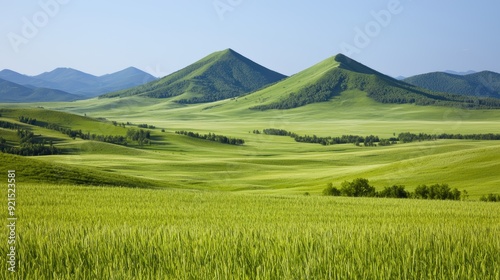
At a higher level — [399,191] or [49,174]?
[49,174]

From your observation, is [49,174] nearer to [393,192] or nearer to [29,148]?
[393,192]

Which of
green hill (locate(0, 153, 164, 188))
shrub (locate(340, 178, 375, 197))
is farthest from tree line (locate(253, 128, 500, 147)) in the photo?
green hill (locate(0, 153, 164, 188))

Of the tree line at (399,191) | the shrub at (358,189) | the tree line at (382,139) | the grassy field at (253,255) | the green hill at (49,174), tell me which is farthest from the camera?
the tree line at (382,139)

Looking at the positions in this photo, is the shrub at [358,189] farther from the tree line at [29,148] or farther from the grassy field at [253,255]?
the tree line at [29,148]

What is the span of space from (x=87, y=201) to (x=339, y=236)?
1664cm

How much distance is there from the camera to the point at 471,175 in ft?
198

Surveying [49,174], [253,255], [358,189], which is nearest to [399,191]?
[358,189]

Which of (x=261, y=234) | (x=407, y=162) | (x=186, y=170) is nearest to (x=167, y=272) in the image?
(x=261, y=234)

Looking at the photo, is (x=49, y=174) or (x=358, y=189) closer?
(x=49, y=174)

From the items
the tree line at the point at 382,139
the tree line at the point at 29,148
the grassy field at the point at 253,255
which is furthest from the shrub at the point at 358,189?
the tree line at the point at 382,139

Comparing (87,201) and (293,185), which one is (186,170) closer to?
(293,185)

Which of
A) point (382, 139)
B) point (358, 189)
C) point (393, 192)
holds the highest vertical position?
point (382, 139)


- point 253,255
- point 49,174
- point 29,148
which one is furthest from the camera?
point 29,148

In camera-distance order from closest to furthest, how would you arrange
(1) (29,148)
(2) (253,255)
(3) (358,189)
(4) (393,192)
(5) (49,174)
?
(2) (253,255) → (5) (49,174) → (4) (393,192) → (3) (358,189) → (1) (29,148)
